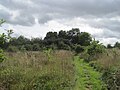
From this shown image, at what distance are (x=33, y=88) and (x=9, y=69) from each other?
2.51 metres

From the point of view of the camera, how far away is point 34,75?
12.1m

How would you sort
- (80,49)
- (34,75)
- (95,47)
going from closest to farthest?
(34,75), (95,47), (80,49)

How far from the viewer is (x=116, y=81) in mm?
12766

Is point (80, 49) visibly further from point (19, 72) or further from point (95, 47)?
point (19, 72)

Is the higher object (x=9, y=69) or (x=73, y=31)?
(x=73, y=31)

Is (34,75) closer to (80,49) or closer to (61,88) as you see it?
(61,88)

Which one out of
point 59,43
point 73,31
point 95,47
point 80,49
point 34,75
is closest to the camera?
point 34,75

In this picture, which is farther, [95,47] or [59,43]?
[59,43]

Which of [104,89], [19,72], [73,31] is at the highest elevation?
[73,31]

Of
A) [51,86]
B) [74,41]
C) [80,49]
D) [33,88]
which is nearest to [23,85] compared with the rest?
[33,88]

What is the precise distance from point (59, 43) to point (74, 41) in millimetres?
14127

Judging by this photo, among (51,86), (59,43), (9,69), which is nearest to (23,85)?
(51,86)

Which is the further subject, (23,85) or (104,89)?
(104,89)

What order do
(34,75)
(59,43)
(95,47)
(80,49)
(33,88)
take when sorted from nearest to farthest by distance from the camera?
(33,88)
(34,75)
(95,47)
(80,49)
(59,43)
